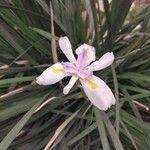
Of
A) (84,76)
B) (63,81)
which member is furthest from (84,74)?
(63,81)

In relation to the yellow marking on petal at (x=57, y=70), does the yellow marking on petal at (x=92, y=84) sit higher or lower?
lower

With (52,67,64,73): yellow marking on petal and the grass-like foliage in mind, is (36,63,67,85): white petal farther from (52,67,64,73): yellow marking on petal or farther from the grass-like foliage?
the grass-like foliage

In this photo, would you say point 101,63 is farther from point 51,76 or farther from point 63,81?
point 63,81

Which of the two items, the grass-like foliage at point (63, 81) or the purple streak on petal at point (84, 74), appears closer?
the purple streak on petal at point (84, 74)

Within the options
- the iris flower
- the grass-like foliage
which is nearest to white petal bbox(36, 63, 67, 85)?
the iris flower

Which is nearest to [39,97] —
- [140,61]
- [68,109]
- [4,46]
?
[68,109]

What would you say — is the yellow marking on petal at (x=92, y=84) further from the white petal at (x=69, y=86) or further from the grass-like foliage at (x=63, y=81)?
the grass-like foliage at (x=63, y=81)

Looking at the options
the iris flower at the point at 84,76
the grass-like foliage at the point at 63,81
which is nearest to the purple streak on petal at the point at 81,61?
the iris flower at the point at 84,76

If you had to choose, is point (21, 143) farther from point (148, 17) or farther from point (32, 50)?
point (148, 17)
